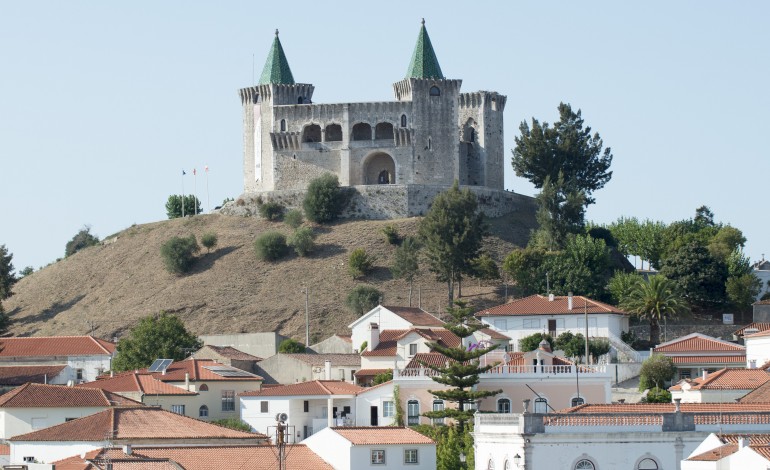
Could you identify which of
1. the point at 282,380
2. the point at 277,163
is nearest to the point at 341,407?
the point at 282,380

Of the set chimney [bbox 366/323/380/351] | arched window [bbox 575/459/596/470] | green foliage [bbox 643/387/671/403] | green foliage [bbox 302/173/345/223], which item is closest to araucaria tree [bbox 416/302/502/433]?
green foliage [bbox 643/387/671/403]

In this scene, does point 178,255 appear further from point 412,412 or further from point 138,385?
point 412,412

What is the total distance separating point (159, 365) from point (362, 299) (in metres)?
27.1

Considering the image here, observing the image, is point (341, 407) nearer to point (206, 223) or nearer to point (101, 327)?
point (101, 327)

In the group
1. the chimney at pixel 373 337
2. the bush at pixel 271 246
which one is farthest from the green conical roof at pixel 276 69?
the chimney at pixel 373 337

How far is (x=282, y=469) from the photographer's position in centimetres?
6322

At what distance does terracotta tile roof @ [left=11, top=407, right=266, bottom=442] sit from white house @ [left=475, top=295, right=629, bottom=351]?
1207 inches

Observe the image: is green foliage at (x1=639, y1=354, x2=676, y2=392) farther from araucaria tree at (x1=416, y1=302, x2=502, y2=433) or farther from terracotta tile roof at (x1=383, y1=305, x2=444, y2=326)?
araucaria tree at (x1=416, y1=302, x2=502, y2=433)

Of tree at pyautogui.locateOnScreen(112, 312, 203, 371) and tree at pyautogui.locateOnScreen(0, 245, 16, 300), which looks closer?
tree at pyautogui.locateOnScreen(112, 312, 203, 371)

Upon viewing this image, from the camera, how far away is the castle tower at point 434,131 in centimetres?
13675

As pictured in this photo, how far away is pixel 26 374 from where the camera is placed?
3848 inches

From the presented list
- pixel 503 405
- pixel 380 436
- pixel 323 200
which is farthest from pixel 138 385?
pixel 323 200

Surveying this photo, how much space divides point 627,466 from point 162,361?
137ft

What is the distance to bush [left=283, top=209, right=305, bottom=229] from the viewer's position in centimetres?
13538
